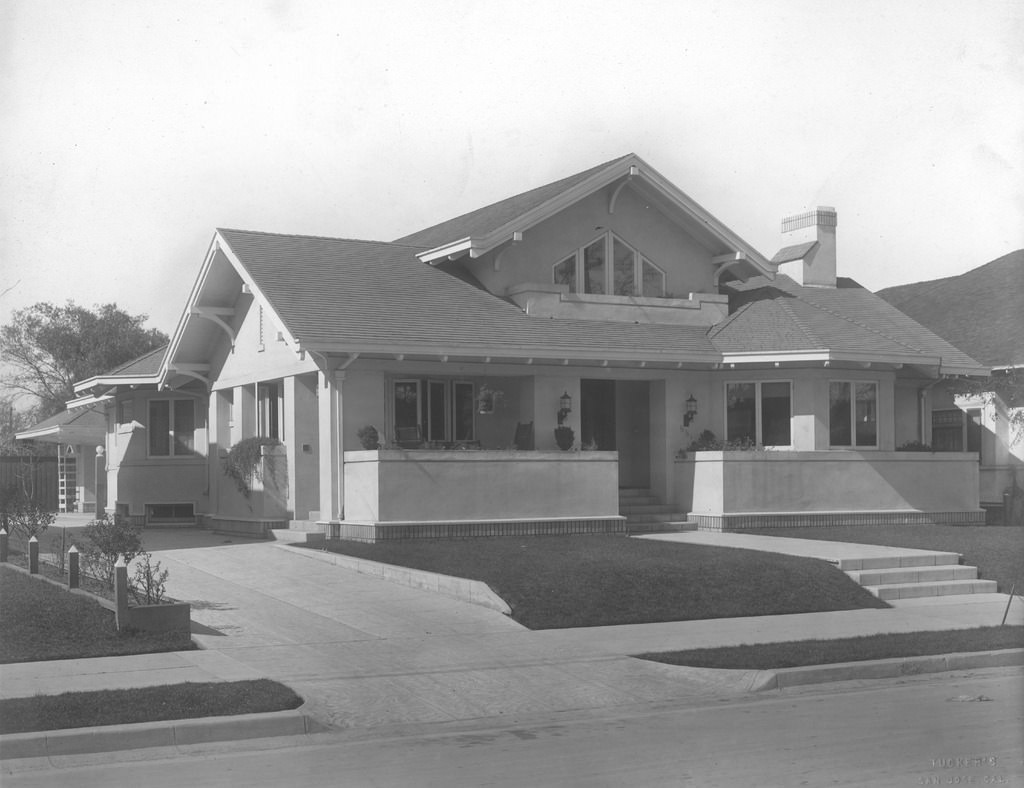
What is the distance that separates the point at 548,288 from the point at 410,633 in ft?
37.4

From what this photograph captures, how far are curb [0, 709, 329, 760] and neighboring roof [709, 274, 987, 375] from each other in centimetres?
1544

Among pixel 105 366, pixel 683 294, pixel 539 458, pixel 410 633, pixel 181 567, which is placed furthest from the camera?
pixel 105 366

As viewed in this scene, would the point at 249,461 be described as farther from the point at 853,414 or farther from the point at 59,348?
the point at 59,348

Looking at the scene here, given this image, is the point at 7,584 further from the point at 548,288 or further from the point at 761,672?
the point at 548,288

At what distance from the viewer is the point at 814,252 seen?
97.1 ft

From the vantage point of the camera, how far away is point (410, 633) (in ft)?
44.7

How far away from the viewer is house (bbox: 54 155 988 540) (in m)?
21.1

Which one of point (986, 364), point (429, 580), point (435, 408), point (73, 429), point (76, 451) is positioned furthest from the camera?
point (76, 451)

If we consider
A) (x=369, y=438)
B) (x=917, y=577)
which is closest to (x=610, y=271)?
(x=369, y=438)

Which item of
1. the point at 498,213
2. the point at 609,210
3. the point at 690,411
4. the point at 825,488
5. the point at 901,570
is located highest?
the point at 498,213

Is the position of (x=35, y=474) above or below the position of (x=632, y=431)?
below

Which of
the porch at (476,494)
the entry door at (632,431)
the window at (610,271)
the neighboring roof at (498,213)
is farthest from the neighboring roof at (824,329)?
the porch at (476,494)

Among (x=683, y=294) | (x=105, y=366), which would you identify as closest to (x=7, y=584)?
(x=683, y=294)

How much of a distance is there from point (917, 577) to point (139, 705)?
11.8 meters
